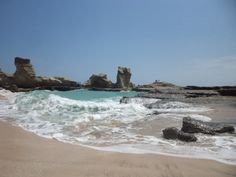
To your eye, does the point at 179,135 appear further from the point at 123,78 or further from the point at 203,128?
the point at 123,78

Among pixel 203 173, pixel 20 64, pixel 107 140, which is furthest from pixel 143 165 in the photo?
pixel 20 64

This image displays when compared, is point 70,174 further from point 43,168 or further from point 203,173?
point 203,173

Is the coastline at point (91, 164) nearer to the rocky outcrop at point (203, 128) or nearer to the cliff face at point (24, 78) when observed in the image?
the rocky outcrop at point (203, 128)

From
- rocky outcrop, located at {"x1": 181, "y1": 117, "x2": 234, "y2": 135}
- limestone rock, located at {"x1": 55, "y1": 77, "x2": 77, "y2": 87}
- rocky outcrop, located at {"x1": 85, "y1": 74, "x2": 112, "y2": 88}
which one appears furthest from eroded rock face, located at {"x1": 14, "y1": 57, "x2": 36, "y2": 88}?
rocky outcrop, located at {"x1": 181, "y1": 117, "x2": 234, "y2": 135}

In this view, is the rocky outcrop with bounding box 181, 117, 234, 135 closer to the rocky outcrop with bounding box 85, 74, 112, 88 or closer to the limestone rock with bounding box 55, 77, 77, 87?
the rocky outcrop with bounding box 85, 74, 112, 88

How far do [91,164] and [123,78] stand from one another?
56.2m

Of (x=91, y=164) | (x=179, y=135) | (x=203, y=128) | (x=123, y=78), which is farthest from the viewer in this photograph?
(x=123, y=78)

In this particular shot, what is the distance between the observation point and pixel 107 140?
5.44m

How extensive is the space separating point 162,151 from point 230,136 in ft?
8.90

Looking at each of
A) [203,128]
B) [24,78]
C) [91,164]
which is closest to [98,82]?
[24,78]

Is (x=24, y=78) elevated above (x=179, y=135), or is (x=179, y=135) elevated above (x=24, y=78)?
(x=24, y=78)

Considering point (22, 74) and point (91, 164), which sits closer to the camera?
point (91, 164)

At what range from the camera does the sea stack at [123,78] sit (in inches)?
2290

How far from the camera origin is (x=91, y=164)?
130 inches
